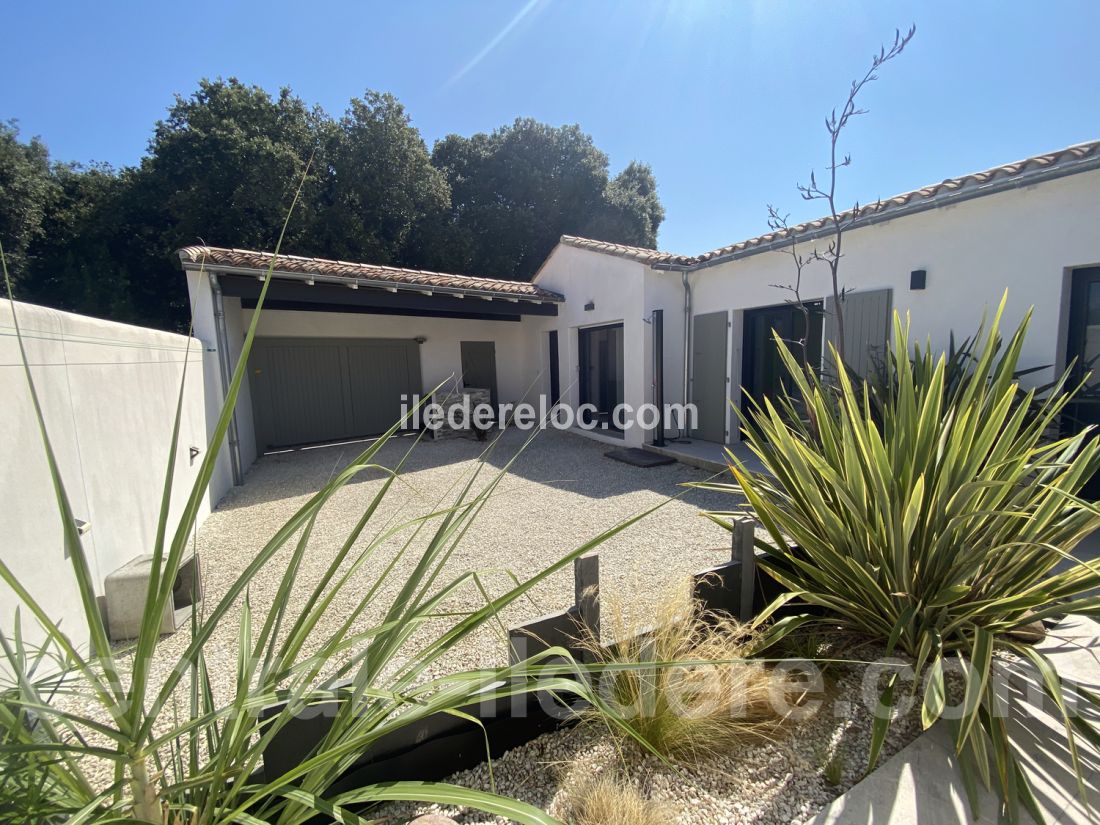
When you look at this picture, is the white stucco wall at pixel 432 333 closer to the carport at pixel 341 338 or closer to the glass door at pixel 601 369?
the carport at pixel 341 338

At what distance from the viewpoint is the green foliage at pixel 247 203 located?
57.9ft

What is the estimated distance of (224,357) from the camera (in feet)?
26.0

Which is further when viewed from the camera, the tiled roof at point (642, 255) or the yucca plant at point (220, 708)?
the tiled roof at point (642, 255)

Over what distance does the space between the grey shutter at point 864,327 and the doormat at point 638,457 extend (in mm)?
3385

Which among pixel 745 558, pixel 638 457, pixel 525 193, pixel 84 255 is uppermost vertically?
pixel 525 193

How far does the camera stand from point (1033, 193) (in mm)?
5352

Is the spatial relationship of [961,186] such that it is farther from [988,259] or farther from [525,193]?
[525,193]

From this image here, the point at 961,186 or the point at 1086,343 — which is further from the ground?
the point at 961,186

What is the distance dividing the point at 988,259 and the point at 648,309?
5.28m

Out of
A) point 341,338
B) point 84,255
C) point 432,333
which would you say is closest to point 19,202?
point 84,255

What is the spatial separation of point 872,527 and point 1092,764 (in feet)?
4.19

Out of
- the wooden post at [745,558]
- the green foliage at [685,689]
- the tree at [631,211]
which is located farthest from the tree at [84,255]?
the wooden post at [745,558]

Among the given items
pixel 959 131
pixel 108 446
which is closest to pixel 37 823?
pixel 108 446

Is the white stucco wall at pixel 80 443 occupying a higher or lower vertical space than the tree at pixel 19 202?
lower
